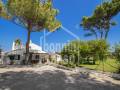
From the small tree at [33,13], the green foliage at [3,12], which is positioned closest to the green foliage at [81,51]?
the small tree at [33,13]

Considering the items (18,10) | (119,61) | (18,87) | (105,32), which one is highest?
(18,10)

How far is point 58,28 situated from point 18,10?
8.41 metres

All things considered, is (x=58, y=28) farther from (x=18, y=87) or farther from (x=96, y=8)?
(x=18, y=87)

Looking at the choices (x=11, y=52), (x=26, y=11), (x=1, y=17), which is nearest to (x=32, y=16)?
(x=26, y=11)

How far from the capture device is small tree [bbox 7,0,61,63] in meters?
27.0

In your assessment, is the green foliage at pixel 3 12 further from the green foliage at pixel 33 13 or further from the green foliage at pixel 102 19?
the green foliage at pixel 102 19

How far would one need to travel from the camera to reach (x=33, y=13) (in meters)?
27.5

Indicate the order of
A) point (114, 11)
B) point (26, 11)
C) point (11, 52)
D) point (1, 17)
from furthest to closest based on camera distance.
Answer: point (11, 52), point (114, 11), point (1, 17), point (26, 11)

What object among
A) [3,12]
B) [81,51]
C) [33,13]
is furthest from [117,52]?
[3,12]

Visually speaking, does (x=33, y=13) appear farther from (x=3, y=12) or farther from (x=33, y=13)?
(x=3, y=12)

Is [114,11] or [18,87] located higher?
[114,11]

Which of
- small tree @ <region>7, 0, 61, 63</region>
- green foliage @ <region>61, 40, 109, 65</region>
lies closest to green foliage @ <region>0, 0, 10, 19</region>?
small tree @ <region>7, 0, 61, 63</region>

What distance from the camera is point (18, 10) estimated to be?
89.8 ft

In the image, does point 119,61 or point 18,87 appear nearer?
point 18,87
